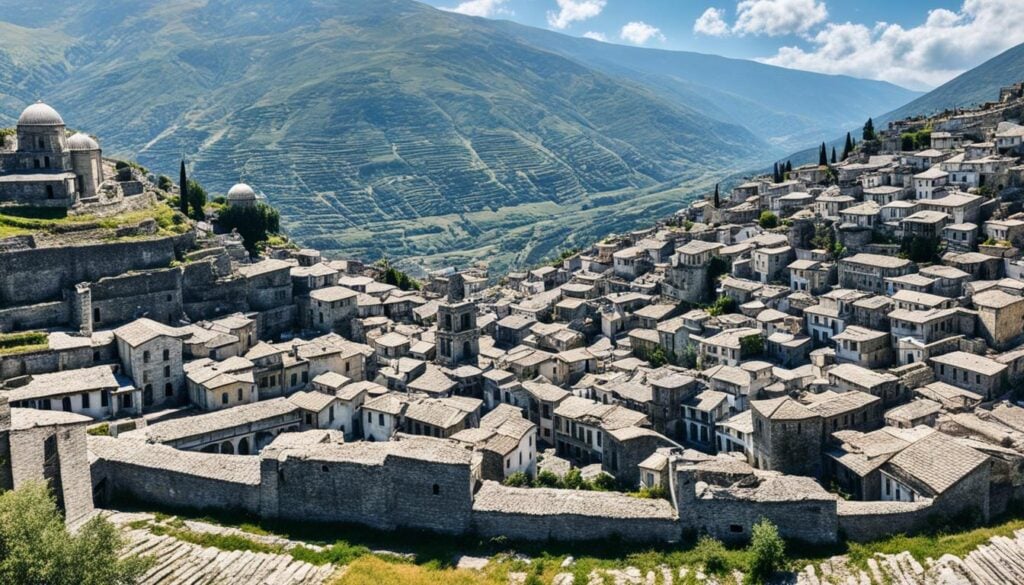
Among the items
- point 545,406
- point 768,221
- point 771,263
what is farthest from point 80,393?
point 768,221

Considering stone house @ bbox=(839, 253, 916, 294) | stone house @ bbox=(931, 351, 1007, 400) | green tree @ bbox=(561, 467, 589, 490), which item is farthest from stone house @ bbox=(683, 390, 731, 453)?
stone house @ bbox=(839, 253, 916, 294)

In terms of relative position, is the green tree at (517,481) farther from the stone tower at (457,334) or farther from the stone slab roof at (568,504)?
the stone tower at (457,334)

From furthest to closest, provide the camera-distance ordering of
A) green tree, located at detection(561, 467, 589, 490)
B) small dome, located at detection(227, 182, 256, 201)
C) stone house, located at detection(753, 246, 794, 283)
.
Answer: small dome, located at detection(227, 182, 256, 201)
stone house, located at detection(753, 246, 794, 283)
green tree, located at detection(561, 467, 589, 490)

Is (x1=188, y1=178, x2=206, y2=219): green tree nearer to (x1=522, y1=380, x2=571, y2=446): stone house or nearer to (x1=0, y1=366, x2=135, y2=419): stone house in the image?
(x1=0, y1=366, x2=135, y2=419): stone house

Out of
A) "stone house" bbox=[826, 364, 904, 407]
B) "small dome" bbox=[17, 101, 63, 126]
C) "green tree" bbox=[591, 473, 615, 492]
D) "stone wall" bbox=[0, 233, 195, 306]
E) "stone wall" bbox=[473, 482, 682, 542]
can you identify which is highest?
"small dome" bbox=[17, 101, 63, 126]

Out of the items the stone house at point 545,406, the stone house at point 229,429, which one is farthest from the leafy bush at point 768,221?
the stone house at point 229,429

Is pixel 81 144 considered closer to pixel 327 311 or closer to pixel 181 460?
pixel 327 311

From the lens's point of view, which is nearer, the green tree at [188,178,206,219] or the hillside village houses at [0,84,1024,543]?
the hillside village houses at [0,84,1024,543]

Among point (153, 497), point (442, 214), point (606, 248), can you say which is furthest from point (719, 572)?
point (442, 214)

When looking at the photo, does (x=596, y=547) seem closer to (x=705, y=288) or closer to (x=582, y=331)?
(x=582, y=331)
